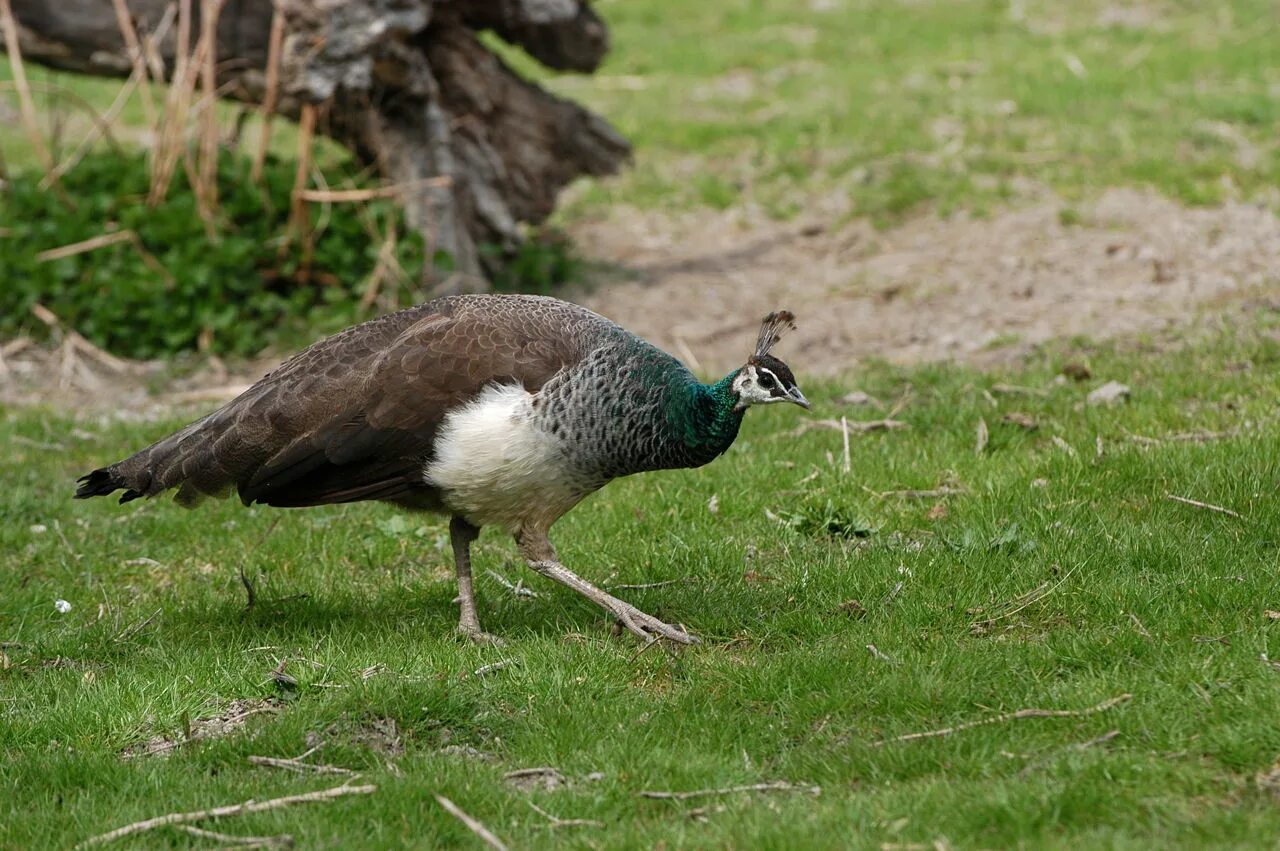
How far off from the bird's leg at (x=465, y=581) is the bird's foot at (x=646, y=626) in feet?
1.60

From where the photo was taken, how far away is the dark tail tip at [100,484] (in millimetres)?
6098

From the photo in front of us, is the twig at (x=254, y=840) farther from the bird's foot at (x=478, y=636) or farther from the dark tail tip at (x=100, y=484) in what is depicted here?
the dark tail tip at (x=100, y=484)

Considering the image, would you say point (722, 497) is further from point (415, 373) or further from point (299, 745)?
point (299, 745)

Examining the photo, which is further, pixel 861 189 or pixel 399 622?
pixel 861 189

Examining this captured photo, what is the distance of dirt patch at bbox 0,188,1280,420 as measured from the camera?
30.5ft

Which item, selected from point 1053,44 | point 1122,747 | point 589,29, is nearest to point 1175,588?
point 1122,747

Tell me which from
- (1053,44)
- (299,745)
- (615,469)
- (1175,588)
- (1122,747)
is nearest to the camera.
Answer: (1122,747)

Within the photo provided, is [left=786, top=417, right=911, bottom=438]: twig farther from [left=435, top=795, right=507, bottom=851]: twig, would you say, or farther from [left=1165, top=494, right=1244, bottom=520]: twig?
[left=435, top=795, right=507, bottom=851]: twig

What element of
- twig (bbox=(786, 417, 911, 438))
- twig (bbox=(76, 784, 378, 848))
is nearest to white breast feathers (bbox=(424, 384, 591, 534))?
twig (bbox=(76, 784, 378, 848))

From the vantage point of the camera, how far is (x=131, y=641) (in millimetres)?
5984

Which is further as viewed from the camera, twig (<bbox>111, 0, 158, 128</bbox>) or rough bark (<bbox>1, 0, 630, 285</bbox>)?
twig (<bbox>111, 0, 158, 128</bbox>)

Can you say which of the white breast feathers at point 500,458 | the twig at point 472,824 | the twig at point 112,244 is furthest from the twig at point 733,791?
the twig at point 112,244

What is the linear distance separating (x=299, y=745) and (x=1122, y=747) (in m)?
2.53

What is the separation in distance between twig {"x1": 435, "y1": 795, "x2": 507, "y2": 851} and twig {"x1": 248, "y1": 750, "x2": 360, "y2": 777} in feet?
1.42
